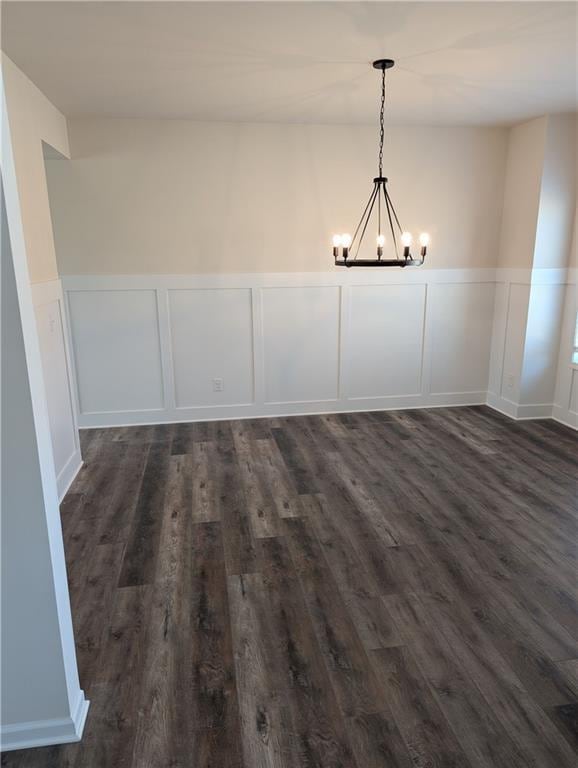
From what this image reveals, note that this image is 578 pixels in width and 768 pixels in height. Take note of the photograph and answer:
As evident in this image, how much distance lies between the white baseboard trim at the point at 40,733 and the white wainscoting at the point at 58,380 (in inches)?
71.5

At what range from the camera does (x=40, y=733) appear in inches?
65.1

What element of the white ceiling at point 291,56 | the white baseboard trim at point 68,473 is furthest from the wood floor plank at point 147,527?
the white ceiling at point 291,56

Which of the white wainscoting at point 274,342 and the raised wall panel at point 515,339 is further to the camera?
the raised wall panel at point 515,339

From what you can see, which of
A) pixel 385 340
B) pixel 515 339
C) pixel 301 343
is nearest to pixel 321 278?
pixel 301 343

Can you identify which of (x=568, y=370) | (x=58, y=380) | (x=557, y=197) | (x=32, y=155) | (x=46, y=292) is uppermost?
(x=32, y=155)

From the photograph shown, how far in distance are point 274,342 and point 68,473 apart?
83.3 inches

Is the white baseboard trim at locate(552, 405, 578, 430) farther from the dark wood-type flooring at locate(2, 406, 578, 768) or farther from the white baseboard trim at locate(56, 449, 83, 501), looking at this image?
the white baseboard trim at locate(56, 449, 83, 501)

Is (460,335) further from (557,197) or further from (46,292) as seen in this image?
(46,292)

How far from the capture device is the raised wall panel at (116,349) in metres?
4.43

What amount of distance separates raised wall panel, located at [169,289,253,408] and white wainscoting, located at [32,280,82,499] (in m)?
1.07

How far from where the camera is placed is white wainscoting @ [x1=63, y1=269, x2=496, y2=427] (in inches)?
177

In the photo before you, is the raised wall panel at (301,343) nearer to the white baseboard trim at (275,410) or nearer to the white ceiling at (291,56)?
the white baseboard trim at (275,410)

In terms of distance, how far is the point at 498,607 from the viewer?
89.8 inches

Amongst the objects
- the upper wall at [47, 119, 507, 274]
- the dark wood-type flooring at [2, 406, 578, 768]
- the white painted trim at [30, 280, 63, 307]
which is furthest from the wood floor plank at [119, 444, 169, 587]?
the upper wall at [47, 119, 507, 274]
